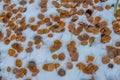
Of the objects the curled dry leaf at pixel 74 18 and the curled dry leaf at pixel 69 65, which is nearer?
the curled dry leaf at pixel 69 65

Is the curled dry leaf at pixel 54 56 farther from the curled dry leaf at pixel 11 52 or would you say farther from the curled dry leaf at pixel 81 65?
the curled dry leaf at pixel 11 52

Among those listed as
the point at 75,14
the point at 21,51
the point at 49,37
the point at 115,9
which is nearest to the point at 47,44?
the point at 49,37

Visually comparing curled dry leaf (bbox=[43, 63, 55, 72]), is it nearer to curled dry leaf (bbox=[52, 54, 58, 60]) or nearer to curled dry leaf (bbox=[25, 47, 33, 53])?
curled dry leaf (bbox=[52, 54, 58, 60])

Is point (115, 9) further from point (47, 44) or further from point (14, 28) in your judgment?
point (14, 28)

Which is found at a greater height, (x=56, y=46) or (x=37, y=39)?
(x=37, y=39)

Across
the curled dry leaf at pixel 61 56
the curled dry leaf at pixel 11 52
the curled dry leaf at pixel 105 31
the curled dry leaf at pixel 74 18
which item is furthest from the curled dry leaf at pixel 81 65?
the curled dry leaf at pixel 11 52

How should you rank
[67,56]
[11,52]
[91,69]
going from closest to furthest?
[91,69] < [67,56] < [11,52]

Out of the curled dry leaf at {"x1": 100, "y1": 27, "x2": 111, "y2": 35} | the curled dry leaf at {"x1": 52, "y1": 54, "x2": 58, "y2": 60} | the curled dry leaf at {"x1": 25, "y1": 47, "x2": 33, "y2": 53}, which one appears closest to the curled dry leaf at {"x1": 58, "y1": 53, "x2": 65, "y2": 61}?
the curled dry leaf at {"x1": 52, "y1": 54, "x2": 58, "y2": 60}

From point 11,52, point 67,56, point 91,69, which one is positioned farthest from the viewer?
point 11,52

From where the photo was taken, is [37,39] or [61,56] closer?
[61,56]

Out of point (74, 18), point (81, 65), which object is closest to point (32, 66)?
point (81, 65)

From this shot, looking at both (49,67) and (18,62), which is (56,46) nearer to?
(49,67)
